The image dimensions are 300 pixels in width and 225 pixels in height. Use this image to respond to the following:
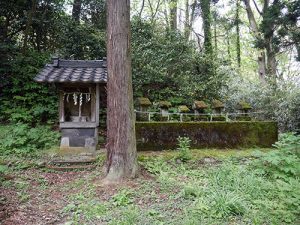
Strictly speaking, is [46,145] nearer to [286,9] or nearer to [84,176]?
[84,176]

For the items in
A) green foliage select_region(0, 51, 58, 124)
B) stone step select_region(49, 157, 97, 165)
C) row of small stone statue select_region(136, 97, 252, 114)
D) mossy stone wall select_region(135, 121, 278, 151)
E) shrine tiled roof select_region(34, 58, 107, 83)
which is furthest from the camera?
Result: green foliage select_region(0, 51, 58, 124)

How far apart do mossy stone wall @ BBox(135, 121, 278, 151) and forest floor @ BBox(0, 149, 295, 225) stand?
30.3 inches

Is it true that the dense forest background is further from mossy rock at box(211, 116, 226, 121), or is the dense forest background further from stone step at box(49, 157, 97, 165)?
stone step at box(49, 157, 97, 165)

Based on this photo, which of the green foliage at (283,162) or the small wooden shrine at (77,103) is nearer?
the green foliage at (283,162)

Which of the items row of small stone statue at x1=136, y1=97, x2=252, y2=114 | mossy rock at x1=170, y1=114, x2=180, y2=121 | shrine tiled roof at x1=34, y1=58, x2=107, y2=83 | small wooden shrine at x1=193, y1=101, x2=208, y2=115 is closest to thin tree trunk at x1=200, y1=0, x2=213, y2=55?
row of small stone statue at x1=136, y1=97, x2=252, y2=114

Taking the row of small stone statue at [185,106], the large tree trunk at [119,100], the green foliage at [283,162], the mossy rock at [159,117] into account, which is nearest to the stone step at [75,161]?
the large tree trunk at [119,100]

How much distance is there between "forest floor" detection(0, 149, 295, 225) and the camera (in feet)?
12.9

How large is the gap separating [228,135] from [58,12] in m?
9.34

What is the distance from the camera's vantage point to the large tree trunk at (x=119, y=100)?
5223mm

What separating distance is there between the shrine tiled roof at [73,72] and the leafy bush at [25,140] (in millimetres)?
1644

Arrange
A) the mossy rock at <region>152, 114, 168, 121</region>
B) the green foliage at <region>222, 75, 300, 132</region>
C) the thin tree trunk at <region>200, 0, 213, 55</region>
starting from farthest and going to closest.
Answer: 1. the thin tree trunk at <region>200, 0, 213, 55</region>
2. the green foliage at <region>222, 75, 300, 132</region>
3. the mossy rock at <region>152, 114, 168, 121</region>

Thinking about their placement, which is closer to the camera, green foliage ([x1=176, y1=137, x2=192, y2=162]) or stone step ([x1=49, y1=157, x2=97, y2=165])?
green foliage ([x1=176, y1=137, x2=192, y2=162])

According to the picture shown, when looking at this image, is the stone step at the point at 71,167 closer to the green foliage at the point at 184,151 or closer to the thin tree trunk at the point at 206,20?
the green foliage at the point at 184,151

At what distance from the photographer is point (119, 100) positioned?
206 inches
